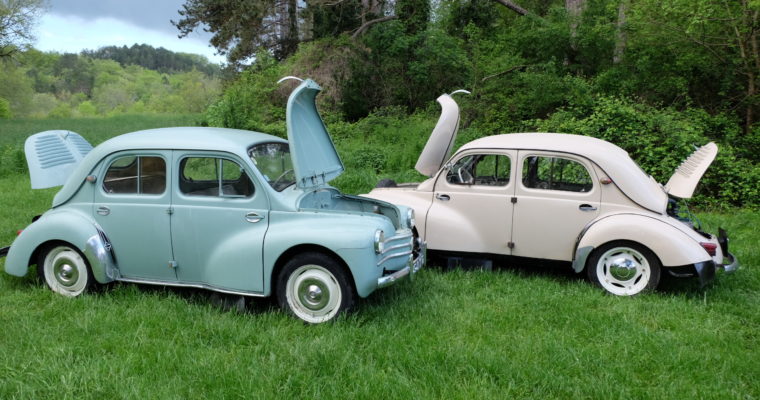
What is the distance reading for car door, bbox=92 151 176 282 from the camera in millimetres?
5438

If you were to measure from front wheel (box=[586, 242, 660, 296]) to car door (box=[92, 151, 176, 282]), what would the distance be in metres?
4.38

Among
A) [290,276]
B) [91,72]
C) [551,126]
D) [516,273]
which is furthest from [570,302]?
[91,72]

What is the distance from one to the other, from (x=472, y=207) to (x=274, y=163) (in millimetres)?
Result: 2362

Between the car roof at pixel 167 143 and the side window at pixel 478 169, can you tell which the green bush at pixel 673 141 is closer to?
the side window at pixel 478 169

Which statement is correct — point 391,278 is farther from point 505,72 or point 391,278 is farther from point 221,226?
point 505,72

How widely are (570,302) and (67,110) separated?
95.0 m

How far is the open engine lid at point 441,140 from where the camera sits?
741 cm

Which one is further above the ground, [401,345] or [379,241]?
[379,241]

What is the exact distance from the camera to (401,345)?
4.53 m

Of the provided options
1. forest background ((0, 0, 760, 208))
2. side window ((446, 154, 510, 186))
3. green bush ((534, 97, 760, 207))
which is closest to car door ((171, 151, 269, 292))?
side window ((446, 154, 510, 186))

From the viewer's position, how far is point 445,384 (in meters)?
3.93

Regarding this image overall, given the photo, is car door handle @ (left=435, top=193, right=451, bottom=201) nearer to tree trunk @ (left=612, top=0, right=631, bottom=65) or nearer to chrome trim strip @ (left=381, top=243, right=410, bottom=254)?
chrome trim strip @ (left=381, top=243, right=410, bottom=254)

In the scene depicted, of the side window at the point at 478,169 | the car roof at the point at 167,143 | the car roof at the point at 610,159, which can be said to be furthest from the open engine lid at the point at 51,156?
the car roof at the point at 610,159

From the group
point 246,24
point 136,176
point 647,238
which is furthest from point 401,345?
point 246,24
